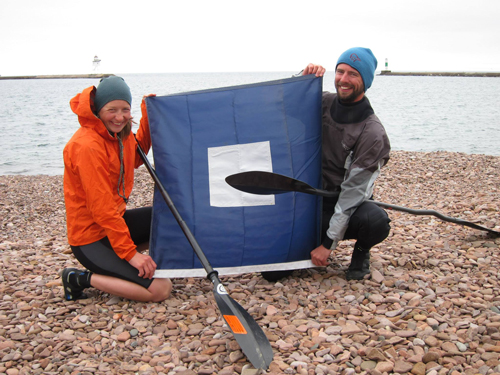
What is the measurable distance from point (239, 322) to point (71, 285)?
130 centimetres

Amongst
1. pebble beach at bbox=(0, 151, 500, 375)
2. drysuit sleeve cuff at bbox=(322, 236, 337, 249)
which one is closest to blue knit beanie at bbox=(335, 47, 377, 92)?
drysuit sleeve cuff at bbox=(322, 236, 337, 249)

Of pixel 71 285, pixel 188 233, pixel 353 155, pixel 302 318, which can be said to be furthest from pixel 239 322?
pixel 353 155

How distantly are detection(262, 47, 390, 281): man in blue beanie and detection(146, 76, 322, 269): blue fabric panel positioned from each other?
0.17 meters

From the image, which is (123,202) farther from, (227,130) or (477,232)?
(477,232)

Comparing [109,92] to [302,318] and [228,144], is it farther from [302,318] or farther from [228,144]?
[302,318]

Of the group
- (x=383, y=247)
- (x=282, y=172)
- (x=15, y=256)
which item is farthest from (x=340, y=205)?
(x=15, y=256)

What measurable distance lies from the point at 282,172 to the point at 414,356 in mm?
1392

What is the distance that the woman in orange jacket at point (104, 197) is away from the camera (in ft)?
9.30

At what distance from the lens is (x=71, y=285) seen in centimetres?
311

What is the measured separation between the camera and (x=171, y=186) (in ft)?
10.2

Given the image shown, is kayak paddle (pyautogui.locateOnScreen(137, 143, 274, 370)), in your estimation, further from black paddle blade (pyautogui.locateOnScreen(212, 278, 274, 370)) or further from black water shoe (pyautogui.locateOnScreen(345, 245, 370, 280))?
black water shoe (pyautogui.locateOnScreen(345, 245, 370, 280))

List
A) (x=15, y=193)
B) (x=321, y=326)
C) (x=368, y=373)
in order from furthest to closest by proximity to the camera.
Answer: (x=15, y=193)
(x=321, y=326)
(x=368, y=373)

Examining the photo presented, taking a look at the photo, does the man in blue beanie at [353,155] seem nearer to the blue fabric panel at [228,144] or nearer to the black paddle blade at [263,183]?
the blue fabric panel at [228,144]

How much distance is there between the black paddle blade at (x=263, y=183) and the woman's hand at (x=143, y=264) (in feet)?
2.52
